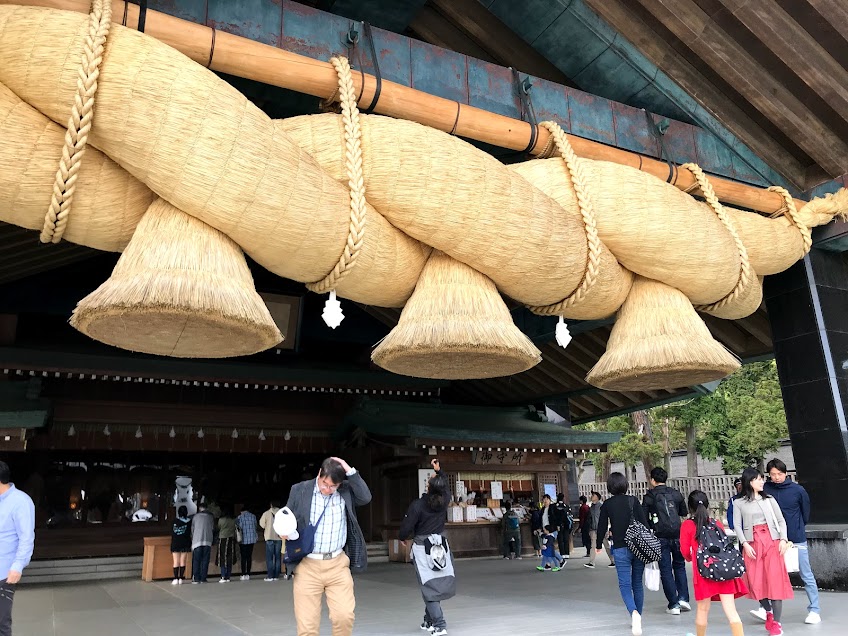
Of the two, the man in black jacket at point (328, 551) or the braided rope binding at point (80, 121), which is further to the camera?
the man in black jacket at point (328, 551)

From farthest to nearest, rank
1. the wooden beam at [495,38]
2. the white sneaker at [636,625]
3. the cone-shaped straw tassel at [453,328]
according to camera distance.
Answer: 1. the wooden beam at [495,38]
2. the white sneaker at [636,625]
3. the cone-shaped straw tassel at [453,328]

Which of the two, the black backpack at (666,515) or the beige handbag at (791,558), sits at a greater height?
the black backpack at (666,515)

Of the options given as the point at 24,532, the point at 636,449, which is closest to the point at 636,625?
the point at 24,532

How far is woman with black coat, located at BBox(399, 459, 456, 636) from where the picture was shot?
4531 millimetres

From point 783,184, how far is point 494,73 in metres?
2.96

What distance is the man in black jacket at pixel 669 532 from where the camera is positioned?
528cm

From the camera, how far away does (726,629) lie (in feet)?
14.6

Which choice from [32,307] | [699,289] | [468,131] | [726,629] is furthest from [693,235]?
[32,307]

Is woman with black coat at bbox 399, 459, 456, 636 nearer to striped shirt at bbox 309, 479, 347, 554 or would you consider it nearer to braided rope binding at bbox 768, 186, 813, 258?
striped shirt at bbox 309, 479, 347, 554

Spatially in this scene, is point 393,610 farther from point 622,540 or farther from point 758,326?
point 758,326

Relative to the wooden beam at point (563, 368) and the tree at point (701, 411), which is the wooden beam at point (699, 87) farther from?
the tree at point (701, 411)

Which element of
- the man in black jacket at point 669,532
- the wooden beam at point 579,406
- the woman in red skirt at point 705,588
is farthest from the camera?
the wooden beam at point 579,406

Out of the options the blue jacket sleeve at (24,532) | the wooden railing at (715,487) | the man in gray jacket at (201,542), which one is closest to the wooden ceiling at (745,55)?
the blue jacket sleeve at (24,532)

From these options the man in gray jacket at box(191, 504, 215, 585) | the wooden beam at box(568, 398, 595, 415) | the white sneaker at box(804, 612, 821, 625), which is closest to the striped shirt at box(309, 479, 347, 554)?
the white sneaker at box(804, 612, 821, 625)
